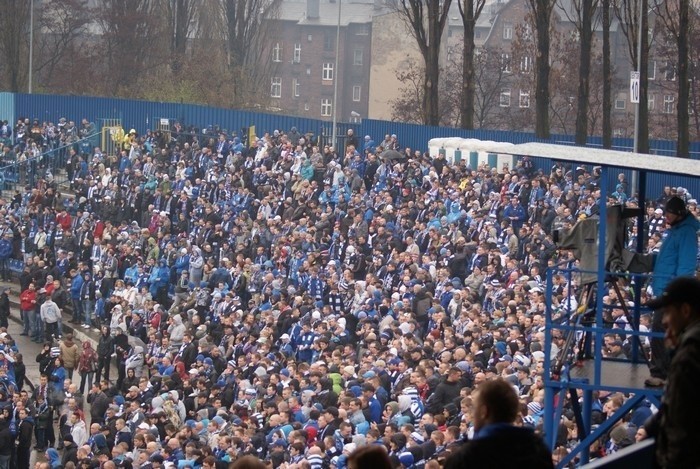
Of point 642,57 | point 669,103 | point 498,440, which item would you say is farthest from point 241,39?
point 498,440

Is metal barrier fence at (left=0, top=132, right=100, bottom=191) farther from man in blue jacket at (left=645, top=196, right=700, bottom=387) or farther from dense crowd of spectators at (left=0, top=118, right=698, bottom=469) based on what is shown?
man in blue jacket at (left=645, top=196, right=700, bottom=387)

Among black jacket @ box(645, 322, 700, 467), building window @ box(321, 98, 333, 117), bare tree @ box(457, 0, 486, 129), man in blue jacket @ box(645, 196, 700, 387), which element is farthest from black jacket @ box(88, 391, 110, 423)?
building window @ box(321, 98, 333, 117)

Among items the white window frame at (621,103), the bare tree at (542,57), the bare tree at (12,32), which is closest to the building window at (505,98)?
the white window frame at (621,103)

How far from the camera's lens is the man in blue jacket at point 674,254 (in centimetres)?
1031

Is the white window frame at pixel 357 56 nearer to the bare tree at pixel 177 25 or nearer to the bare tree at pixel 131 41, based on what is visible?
the bare tree at pixel 131 41

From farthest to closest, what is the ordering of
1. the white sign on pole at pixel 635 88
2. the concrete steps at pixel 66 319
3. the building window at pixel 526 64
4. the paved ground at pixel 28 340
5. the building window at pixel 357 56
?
the building window at pixel 357 56
the building window at pixel 526 64
the concrete steps at pixel 66 319
the paved ground at pixel 28 340
the white sign on pole at pixel 635 88

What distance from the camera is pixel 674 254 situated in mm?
10445

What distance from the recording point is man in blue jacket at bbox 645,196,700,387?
33.8 ft

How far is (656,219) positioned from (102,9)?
146 ft

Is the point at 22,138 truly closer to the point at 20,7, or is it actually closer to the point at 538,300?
the point at 20,7

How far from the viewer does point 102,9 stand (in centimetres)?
6069

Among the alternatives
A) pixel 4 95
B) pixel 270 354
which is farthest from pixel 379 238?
pixel 4 95

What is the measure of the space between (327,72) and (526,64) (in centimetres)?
3061

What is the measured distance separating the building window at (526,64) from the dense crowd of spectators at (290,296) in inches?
1078
